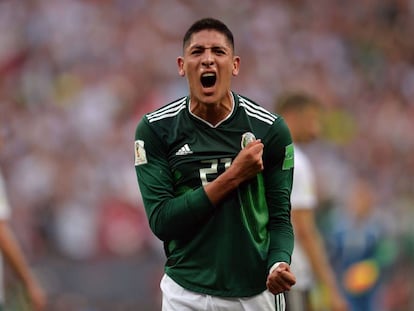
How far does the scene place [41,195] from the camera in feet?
43.7

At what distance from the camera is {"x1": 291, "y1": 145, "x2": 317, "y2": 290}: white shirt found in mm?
7316

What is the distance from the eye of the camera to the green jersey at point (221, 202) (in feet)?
16.4

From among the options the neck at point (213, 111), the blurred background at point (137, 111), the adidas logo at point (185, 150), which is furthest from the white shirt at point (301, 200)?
the blurred background at point (137, 111)

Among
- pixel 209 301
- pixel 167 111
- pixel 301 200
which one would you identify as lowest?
pixel 209 301

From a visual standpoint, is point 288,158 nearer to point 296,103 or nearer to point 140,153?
point 140,153

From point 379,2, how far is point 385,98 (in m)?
2.10

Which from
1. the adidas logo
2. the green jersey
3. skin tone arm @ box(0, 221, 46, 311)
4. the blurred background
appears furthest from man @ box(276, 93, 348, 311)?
the blurred background

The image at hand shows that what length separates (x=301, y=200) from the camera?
24.1 ft

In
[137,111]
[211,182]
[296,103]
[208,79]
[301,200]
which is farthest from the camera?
[137,111]

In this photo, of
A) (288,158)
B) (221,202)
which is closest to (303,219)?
(288,158)

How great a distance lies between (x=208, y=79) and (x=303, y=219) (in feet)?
8.47

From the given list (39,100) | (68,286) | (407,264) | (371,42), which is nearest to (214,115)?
(68,286)

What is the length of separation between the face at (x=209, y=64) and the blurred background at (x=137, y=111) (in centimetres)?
668

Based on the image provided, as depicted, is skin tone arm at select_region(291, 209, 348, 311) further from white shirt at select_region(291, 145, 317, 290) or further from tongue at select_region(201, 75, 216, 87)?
tongue at select_region(201, 75, 216, 87)
